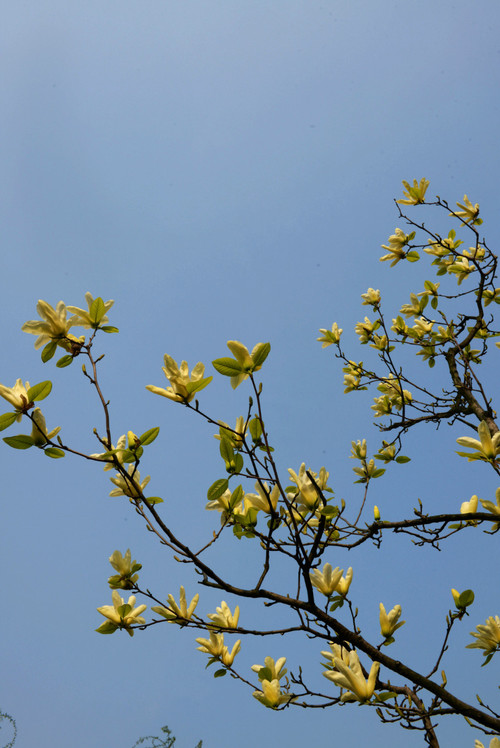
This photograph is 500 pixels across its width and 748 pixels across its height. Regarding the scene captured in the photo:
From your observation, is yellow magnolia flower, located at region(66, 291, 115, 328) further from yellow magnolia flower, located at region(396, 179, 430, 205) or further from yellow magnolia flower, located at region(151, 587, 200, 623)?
yellow magnolia flower, located at region(396, 179, 430, 205)

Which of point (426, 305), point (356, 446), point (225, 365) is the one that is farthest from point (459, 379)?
point (225, 365)

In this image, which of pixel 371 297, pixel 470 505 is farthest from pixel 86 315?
pixel 371 297

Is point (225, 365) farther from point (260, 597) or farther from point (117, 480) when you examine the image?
point (260, 597)

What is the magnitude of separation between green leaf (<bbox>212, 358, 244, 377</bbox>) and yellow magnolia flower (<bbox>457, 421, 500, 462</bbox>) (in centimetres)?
77

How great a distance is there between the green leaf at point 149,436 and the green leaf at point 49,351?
0.39m

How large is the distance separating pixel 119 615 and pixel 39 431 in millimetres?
669

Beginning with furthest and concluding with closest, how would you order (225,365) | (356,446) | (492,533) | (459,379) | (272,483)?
(459,379), (356,446), (492,533), (272,483), (225,365)

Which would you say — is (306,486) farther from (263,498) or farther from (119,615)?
(119,615)

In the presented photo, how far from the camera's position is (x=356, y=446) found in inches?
108

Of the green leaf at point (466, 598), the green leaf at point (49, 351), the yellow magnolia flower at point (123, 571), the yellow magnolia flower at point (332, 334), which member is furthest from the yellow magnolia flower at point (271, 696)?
the yellow magnolia flower at point (332, 334)

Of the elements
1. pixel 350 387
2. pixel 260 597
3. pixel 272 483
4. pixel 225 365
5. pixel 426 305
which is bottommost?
pixel 260 597

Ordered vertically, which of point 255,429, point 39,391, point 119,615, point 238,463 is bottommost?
point 119,615

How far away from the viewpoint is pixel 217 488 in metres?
1.38

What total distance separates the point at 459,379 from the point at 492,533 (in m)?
1.85
